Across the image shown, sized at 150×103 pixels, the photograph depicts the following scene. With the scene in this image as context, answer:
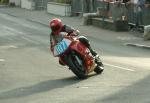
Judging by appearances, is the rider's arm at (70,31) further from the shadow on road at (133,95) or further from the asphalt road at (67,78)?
the shadow on road at (133,95)

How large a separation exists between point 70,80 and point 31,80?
0.90m

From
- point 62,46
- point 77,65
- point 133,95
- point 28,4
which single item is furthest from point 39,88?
point 28,4

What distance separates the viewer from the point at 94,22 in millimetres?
34000

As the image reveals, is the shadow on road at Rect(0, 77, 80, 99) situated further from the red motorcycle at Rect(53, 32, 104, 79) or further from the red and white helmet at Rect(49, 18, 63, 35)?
the red and white helmet at Rect(49, 18, 63, 35)

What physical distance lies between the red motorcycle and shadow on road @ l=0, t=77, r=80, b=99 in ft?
0.89

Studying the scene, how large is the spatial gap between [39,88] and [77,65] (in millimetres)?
1557

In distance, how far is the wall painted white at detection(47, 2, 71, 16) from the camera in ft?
140

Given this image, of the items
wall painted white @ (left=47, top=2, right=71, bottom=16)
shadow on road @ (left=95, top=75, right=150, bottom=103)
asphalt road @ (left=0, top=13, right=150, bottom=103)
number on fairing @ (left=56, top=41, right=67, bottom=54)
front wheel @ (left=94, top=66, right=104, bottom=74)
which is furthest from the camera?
wall painted white @ (left=47, top=2, right=71, bottom=16)

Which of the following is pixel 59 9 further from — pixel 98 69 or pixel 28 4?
pixel 98 69

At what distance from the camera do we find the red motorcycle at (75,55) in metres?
14.1

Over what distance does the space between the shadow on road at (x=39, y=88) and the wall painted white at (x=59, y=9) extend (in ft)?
93.5

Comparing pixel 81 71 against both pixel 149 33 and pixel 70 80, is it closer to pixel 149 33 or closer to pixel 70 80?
pixel 70 80

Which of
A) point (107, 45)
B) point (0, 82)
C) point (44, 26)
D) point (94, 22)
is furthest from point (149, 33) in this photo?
point (0, 82)

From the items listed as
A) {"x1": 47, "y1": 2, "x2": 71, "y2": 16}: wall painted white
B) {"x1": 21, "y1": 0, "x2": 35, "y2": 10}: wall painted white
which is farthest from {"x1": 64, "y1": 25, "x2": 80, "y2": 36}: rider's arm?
{"x1": 21, "y1": 0, "x2": 35, "y2": 10}: wall painted white
